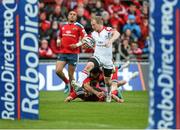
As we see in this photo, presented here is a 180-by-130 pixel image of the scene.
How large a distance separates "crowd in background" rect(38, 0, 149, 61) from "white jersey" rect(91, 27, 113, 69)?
9525 mm

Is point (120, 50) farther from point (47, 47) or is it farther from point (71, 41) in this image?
point (71, 41)

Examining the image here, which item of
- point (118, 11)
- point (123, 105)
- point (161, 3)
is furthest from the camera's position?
point (118, 11)

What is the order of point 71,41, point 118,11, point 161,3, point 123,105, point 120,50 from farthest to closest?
1. point 118,11
2. point 120,50
3. point 71,41
4. point 123,105
5. point 161,3

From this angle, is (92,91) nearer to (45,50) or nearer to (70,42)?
(70,42)

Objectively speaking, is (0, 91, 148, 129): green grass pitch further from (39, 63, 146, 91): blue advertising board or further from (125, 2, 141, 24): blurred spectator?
(125, 2, 141, 24): blurred spectator

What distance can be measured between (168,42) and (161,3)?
56 centimetres

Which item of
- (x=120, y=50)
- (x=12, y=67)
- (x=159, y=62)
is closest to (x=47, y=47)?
(x=120, y=50)

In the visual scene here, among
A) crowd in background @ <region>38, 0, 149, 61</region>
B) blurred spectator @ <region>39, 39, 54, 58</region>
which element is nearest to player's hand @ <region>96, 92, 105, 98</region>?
crowd in background @ <region>38, 0, 149, 61</region>

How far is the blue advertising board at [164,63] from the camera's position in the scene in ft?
41.8

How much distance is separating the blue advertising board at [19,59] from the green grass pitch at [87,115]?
30 cm

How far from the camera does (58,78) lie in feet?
96.6

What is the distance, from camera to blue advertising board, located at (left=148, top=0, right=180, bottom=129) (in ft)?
41.8

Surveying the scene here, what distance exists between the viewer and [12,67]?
1566cm

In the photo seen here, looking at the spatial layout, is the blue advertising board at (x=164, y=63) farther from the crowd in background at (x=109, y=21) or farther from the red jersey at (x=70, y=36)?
the crowd in background at (x=109, y=21)
